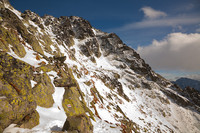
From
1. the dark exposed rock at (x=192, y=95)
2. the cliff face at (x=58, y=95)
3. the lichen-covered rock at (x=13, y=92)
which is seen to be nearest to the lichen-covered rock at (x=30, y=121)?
the cliff face at (x=58, y=95)

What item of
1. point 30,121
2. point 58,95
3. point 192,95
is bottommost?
point 30,121

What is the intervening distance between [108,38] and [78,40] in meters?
33.0

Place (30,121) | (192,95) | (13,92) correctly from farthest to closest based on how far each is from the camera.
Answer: (192,95), (30,121), (13,92)

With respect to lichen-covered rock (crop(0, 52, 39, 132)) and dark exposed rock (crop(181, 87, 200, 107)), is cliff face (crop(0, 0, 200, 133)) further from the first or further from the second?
dark exposed rock (crop(181, 87, 200, 107))

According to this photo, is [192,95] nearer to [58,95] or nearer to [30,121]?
[58,95]

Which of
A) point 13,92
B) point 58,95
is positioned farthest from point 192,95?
point 13,92

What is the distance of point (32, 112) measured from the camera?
21.2 ft

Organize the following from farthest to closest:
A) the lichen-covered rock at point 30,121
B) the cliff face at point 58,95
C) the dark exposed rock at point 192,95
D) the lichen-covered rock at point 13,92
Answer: the dark exposed rock at point 192,95 → the cliff face at point 58,95 → the lichen-covered rock at point 30,121 → the lichen-covered rock at point 13,92

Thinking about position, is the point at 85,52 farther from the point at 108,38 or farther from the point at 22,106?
the point at 22,106

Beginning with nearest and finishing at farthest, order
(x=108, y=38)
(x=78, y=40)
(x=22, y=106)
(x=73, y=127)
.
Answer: (x=22, y=106) < (x=73, y=127) < (x=78, y=40) < (x=108, y=38)

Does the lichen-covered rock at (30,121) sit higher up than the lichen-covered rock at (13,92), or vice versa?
the lichen-covered rock at (13,92)

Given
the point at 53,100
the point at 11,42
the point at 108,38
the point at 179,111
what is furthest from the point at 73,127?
the point at 108,38

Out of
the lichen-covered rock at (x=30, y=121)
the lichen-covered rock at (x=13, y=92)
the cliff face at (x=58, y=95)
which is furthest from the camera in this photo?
the cliff face at (x=58, y=95)

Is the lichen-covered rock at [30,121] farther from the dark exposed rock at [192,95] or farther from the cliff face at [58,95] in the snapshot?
the dark exposed rock at [192,95]
